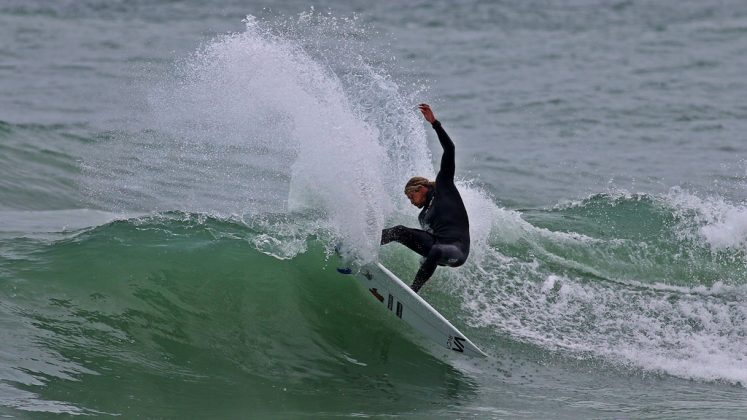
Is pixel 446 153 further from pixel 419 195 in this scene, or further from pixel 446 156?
pixel 419 195

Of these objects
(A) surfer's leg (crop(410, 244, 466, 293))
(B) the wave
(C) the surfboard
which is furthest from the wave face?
(A) surfer's leg (crop(410, 244, 466, 293))

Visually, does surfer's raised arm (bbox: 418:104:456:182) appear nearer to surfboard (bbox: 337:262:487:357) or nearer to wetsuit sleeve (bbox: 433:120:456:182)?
wetsuit sleeve (bbox: 433:120:456:182)

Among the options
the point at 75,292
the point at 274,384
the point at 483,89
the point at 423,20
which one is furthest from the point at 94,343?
the point at 423,20

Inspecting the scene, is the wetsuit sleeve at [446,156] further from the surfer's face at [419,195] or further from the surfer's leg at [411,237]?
the surfer's leg at [411,237]

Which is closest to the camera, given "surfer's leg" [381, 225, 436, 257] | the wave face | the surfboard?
the wave face

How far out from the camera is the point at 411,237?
9.88 meters

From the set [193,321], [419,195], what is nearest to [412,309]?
[419,195]

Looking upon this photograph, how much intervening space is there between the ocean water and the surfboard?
19cm

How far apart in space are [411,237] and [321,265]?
4.44ft

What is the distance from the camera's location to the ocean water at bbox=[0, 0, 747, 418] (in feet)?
28.9

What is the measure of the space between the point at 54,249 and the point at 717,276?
7784mm

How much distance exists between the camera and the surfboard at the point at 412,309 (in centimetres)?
942

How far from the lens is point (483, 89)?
81.8 feet

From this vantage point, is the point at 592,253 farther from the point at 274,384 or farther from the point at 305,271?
the point at 274,384
